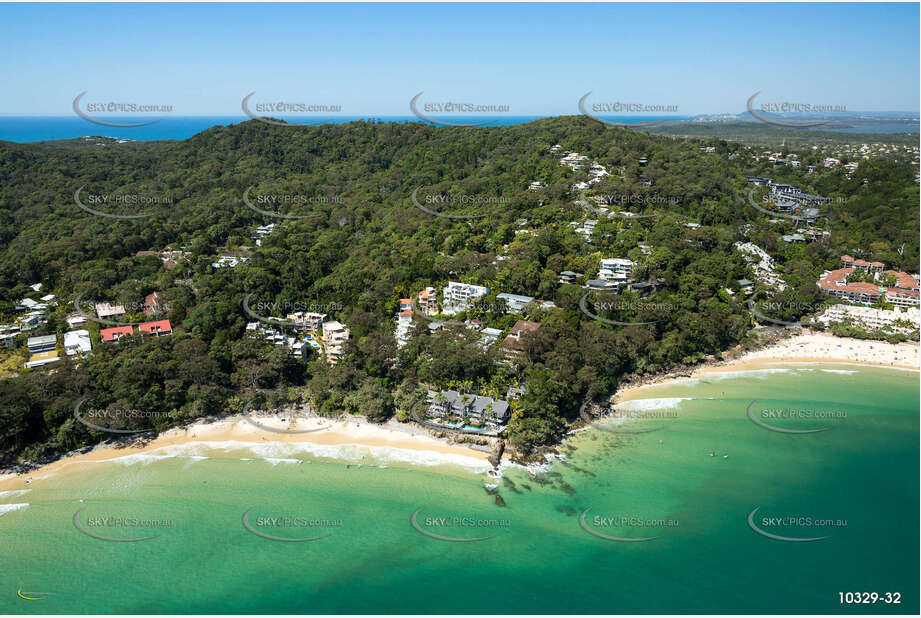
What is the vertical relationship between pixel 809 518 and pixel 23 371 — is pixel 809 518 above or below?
below

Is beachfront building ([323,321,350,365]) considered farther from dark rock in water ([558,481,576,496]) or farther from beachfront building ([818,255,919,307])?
beachfront building ([818,255,919,307])

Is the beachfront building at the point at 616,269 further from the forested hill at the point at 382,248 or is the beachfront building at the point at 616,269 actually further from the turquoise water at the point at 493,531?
the turquoise water at the point at 493,531

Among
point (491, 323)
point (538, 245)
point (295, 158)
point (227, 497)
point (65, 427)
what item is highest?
point (295, 158)

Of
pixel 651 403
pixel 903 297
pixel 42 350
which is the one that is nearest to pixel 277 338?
pixel 42 350

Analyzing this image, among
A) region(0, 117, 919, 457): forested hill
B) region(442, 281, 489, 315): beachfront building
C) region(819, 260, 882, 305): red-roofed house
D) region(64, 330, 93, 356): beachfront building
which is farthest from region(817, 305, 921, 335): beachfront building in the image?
region(64, 330, 93, 356): beachfront building

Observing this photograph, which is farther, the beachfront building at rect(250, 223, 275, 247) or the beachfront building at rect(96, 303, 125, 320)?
the beachfront building at rect(250, 223, 275, 247)

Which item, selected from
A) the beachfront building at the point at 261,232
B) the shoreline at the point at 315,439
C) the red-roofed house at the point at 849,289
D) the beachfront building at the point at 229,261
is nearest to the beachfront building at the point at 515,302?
the shoreline at the point at 315,439

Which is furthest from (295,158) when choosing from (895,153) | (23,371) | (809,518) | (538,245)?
(895,153)

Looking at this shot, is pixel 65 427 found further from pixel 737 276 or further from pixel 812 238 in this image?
pixel 812 238
